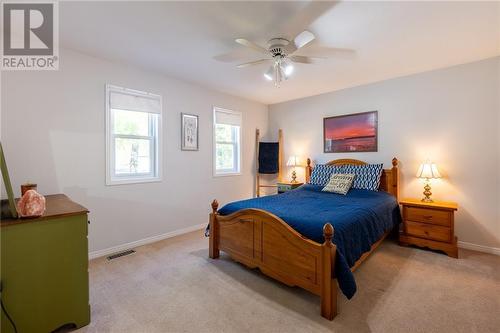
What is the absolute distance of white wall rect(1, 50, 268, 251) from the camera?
92.4 inches

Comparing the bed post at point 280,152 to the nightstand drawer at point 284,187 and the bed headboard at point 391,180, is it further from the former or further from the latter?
the bed headboard at point 391,180

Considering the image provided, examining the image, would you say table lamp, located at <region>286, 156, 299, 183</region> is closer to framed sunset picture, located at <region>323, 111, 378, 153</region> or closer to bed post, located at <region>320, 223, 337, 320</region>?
framed sunset picture, located at <region>323, 111, 378, 153</region>

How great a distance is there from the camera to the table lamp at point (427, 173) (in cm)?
298

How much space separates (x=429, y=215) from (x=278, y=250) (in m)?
2.14

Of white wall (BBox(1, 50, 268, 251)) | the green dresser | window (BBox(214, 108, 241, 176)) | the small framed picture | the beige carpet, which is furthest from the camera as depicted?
window (BBox(214, 108, 241, 176))

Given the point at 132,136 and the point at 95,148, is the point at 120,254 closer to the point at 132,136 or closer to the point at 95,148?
the point at 95,148

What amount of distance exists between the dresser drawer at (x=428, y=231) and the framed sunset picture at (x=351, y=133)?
4.18ft

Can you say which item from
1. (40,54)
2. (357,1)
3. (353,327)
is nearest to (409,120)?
(357,1)

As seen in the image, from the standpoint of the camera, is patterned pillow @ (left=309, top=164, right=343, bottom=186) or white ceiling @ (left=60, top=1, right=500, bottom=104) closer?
white ceiling @ (left=60, top=1, right=500, bottom=104)

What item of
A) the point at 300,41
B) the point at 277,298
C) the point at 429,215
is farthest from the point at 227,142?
the point at 429,215

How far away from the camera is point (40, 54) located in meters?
2.44

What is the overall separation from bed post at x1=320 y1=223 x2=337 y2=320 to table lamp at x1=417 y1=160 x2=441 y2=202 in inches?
84.5

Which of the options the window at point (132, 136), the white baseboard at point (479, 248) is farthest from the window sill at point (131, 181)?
the white baseboard at point (479, 248)

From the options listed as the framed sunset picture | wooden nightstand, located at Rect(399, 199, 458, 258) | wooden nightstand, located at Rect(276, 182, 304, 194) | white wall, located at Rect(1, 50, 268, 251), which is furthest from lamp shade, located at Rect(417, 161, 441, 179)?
white wall, located at Rect(1, 50, 268, 251)
